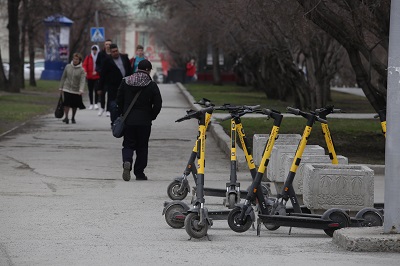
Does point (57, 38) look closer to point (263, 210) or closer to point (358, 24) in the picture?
point (358, 24)

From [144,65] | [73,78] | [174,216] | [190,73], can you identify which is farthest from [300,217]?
[190,73]

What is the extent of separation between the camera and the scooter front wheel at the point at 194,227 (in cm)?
973

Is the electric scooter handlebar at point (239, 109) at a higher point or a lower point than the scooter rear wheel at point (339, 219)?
higher

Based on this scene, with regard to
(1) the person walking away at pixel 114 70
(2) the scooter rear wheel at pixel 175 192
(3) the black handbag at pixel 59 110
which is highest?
(1) the person walking away at pixel 114 70

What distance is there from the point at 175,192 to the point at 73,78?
1330 centimetres

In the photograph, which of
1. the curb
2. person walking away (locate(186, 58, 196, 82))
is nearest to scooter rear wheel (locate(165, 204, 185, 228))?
the curb

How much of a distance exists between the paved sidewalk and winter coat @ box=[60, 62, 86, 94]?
15.5 ft

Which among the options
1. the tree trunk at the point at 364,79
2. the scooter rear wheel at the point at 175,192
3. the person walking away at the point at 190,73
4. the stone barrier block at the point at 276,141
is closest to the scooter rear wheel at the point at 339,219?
the scooter rear wheel at the point at 175,192

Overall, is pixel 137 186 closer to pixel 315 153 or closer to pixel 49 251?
pixel 315 153

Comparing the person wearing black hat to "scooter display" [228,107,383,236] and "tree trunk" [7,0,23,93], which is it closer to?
"scooter display" [228,107,383,236]

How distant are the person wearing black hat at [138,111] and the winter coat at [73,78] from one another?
10.6 m

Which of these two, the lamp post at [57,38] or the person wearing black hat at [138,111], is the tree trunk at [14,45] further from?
the person wearing black hat at [138,111]

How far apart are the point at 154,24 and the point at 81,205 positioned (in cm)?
9289

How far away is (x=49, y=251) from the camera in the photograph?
908 centimetres
